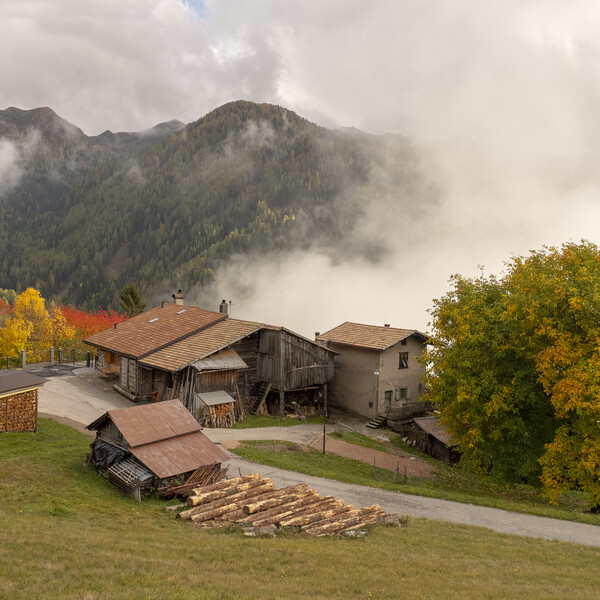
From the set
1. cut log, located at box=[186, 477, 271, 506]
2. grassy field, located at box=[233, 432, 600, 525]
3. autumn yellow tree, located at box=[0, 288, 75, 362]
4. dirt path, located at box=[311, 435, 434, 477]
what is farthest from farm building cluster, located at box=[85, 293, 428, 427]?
autumn yellow tree, located at box=[0, 288, 75, 362]

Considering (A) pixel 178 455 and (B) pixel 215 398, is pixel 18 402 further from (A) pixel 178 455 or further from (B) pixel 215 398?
(B) pixel 215 398

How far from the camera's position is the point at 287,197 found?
199000 millimetres

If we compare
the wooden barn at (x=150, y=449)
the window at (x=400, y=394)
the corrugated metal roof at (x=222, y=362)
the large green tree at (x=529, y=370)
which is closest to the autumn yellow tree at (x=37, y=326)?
the corrugated metal roof at (x=222, y=362)

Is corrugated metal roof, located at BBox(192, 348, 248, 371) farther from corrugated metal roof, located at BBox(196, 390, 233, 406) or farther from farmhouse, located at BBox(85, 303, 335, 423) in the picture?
corrugated metal roof, located at BBox(196, 390, 233, 406)

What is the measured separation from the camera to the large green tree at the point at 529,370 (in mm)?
23031

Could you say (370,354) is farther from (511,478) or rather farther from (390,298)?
(390,298)

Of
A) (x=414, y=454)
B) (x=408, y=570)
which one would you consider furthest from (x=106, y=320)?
(x=408, y=570)

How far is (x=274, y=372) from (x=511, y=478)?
64.6ft

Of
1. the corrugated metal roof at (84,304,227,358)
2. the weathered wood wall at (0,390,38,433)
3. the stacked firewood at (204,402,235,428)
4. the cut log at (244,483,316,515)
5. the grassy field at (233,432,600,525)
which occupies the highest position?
the corrugated metal roof at (84,304,227,358)

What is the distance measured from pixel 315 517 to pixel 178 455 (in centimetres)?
671

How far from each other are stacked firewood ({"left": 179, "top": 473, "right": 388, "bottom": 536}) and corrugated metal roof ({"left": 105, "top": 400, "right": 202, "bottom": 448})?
3449 mm

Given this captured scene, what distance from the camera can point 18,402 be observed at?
2609 cm

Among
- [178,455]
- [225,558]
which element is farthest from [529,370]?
[225,558]

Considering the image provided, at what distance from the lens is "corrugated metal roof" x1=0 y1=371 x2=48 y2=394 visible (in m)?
25.6
